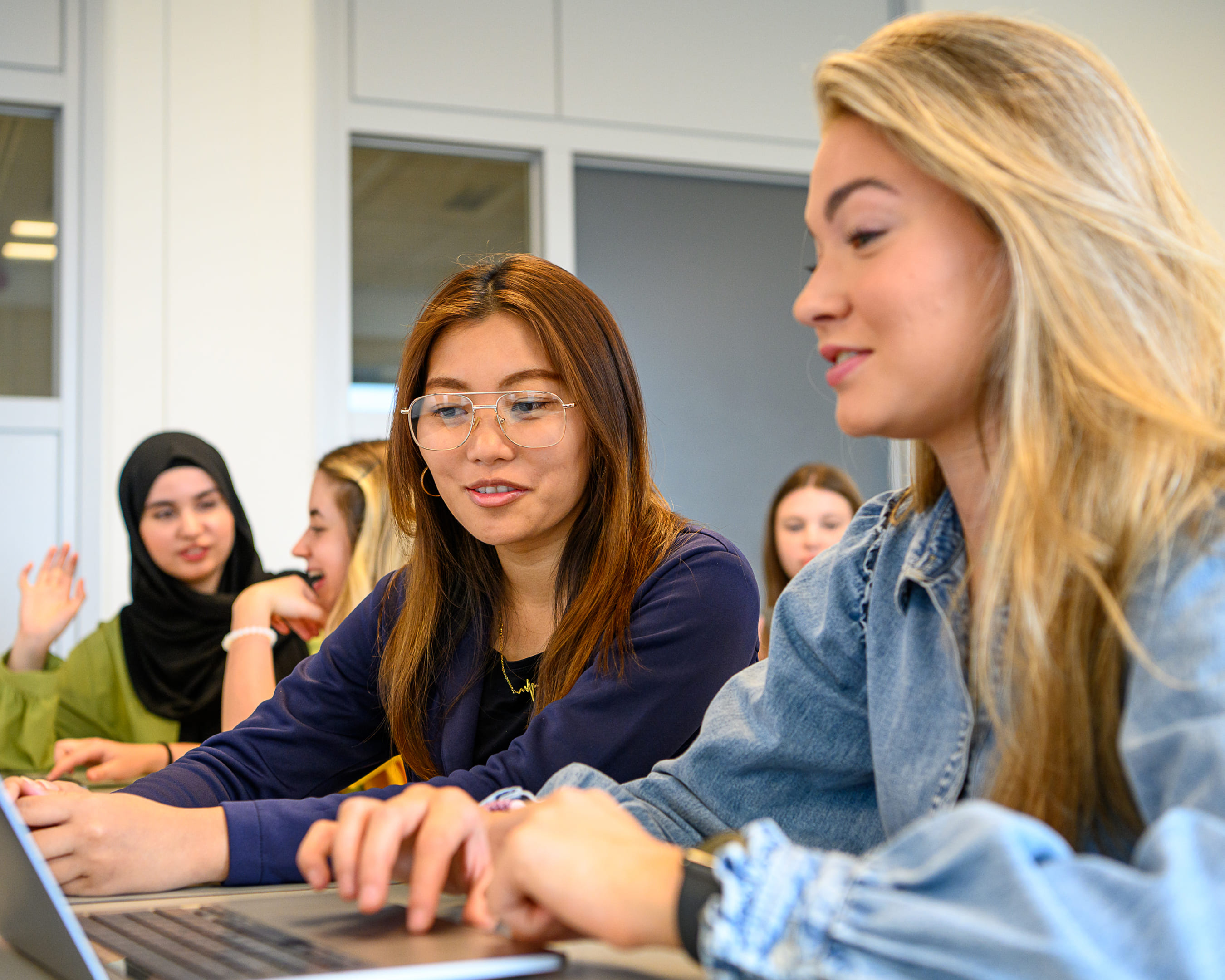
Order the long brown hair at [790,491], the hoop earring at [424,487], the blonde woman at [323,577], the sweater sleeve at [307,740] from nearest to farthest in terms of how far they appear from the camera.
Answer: the sweater sleeve at [307,740] < the hoop earring at [424,487] < the blonde woman at [323,577] < the long brown hair at [790,491]

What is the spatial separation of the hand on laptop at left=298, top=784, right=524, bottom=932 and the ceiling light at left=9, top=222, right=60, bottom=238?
3.06 metres

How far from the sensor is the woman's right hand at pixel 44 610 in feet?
8.83

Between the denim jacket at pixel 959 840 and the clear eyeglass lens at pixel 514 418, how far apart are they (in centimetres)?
53

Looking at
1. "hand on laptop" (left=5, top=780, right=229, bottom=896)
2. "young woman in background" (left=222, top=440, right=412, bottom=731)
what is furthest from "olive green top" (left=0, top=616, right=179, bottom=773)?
"hand on laptop" (left=5, top=780, right=229, bottom=896)

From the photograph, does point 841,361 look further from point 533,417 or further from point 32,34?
point 32,34

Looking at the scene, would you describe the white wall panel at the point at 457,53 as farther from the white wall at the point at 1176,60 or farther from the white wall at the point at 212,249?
the white wall at the point at 1176,60

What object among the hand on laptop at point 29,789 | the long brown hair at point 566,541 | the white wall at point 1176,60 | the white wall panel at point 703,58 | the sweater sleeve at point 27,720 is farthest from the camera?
the white wall at point 1176,60

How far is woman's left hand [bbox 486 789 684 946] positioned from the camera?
57 centimetres

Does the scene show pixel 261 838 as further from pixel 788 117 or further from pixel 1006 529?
pixel 788 117

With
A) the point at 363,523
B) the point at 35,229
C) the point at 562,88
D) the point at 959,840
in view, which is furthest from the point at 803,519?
the point at 959,840

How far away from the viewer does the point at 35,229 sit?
3.31 m

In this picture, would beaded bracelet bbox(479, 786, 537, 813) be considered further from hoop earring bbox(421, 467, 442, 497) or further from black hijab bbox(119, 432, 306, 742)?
black hijab bbox(119, 432, 306, 742)

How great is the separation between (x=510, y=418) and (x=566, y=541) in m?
0.17

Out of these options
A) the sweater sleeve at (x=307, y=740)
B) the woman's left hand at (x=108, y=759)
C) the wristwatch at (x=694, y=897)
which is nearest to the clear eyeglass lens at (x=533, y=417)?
the sweater sleeve at (x=307, y=740)
